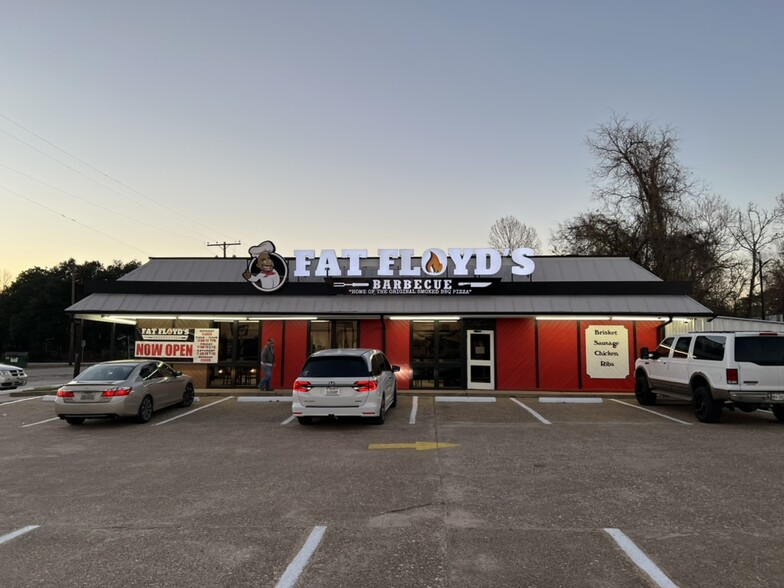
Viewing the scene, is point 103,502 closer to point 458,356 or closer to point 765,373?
point 765,373

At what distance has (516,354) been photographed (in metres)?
18.4

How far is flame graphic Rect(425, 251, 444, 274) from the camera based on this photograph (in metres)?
18.2

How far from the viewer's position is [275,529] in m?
5.17

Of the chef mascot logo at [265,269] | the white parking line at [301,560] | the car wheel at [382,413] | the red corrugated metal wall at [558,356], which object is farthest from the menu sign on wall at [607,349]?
the white parking line at [301,560]

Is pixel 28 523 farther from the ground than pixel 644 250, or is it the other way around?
pixel 644 250

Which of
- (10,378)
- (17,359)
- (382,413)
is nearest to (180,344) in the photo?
(10,378)

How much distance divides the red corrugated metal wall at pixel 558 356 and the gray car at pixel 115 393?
12.5m

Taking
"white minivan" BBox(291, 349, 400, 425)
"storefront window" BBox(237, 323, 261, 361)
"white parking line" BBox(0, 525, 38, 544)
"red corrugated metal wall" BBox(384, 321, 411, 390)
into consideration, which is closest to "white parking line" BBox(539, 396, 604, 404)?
"red corrugated metal wall" BBox(384, 321, 411, 390)

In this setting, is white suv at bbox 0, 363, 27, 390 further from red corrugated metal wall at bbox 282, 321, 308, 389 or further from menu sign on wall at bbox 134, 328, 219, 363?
red corrugated metal wall at bbox 282, 321, 308, 389

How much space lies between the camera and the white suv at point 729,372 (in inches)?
425

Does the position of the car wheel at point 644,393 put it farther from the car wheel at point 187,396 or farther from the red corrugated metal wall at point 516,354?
the car wheel at point 187,396

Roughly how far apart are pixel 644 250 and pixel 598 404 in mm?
26612

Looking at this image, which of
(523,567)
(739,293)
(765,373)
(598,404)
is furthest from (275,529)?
(739,293)

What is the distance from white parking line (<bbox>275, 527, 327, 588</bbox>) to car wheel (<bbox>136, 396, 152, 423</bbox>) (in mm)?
8483
